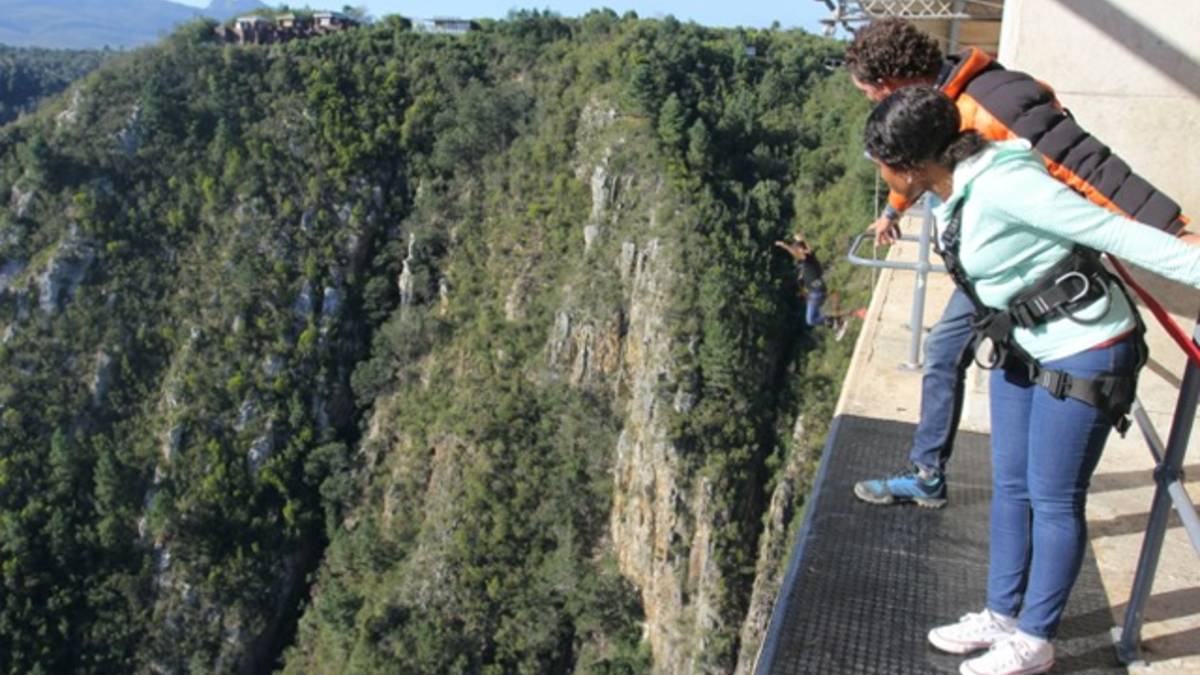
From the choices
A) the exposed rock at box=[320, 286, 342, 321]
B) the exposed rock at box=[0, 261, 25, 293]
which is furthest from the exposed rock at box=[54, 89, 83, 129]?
the exposed rock at box=[320, 286, 342, 321]

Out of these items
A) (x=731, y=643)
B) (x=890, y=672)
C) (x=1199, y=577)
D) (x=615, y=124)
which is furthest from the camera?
(x=615, y=124)

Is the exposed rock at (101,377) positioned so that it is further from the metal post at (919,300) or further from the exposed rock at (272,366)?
the metal post at (919,300)

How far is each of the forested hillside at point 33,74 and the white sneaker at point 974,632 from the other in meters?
61.7

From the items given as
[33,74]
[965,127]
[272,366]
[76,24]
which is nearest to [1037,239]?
[965,127]

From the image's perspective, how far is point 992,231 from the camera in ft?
6.46

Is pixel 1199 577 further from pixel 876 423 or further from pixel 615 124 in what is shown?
pixel 615 124

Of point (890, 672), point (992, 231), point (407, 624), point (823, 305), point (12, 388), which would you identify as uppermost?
Result: point (992, 231)

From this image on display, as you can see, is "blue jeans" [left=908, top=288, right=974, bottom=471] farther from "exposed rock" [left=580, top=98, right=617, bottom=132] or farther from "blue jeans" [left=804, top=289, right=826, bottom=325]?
"exposed rock" [left=580, top=98, right=617, bottom=132]

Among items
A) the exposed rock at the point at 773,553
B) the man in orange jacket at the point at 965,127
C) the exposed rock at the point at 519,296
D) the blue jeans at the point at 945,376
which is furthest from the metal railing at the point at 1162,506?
the exposed rock at the point at 519,296

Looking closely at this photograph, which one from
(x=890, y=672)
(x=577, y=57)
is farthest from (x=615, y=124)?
(x=890, y=672)

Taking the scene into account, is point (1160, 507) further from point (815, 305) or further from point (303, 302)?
point (303, 302)

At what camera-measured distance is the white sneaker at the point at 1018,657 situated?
2.22 metres

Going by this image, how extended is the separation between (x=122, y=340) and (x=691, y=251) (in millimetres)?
19568

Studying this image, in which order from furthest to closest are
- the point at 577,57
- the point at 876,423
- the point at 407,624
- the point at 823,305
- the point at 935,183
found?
the point at 577,57 → the point at 407,624 → the point at 823,305 → the point at 876,423 → the point at 935,183
